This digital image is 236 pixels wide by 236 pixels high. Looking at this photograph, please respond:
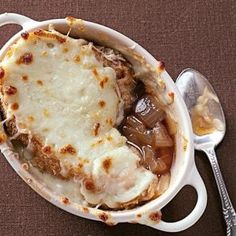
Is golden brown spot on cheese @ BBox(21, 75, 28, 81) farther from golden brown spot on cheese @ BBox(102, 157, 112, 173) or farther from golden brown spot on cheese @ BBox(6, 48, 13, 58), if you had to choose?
golden brown spot on cheese @ BBox(102, 157, 112, 173)

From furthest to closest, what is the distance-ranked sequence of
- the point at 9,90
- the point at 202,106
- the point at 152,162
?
the point at 202,106, the point at 152,162, the point at 9,90

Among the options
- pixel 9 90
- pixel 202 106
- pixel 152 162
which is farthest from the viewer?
pixel 202 106

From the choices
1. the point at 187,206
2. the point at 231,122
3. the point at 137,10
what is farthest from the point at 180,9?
the point at 187,206

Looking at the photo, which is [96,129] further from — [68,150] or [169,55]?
[169,55]

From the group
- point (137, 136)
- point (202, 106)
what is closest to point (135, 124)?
Answer: point (137, 136)

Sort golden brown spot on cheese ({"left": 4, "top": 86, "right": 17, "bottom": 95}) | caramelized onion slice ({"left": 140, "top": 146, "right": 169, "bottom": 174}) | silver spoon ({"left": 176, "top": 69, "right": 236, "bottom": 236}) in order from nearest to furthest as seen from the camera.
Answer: golden brown spot on cheese ({"left": 4, "top": 86, "right": 17, "bottom": 95}) → caramelized onion slice ({"left": 140, "top": 146, "right": 169, "bottom": 174}) → silver spoon ({"left": 176, "top": 69, "right": 236, "bottom": 236})

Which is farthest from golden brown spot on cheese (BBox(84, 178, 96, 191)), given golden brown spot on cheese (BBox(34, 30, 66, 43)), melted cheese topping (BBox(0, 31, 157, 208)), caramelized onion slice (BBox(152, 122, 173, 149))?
golden brown spot on cheese (BBox(34, 30, 66, 43))
